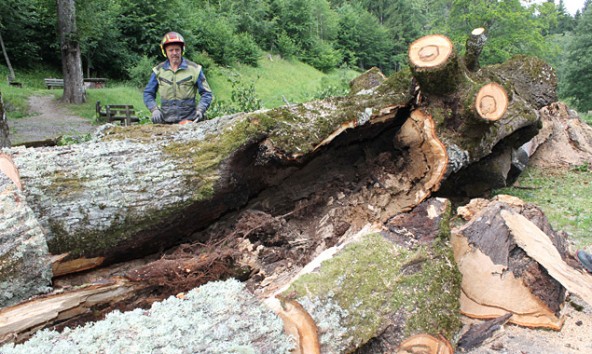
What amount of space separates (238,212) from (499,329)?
222 cm

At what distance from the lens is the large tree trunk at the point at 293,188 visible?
9.53 ft

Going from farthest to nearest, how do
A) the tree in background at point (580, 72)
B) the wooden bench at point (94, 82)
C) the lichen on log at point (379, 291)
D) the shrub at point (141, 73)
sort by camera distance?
the tree in background at point (580, 72) < the shrub at point (141, 73) < the wooden bench at point (94, 82) < the lichen on log at point (379, 291)

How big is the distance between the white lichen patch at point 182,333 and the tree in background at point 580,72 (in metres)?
27.1

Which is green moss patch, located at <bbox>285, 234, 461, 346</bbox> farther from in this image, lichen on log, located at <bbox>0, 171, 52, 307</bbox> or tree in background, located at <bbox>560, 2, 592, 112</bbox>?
tree in background, located at <bbox>560, 2, 592, 112</bbox>

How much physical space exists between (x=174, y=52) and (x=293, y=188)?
2237 millimetres

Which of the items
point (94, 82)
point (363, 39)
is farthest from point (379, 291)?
point (363, 39)

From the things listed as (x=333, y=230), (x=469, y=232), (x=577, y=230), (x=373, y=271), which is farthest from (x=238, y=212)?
(x=577, y=230)

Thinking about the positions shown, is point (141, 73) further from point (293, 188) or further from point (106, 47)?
point (293, 188)

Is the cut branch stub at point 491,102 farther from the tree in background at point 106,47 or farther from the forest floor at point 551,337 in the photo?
the tree in background at point 106,47

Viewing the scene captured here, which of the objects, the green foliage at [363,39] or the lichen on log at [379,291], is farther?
the green foliage at [363,39]

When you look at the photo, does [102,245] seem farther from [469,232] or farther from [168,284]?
[469,232]

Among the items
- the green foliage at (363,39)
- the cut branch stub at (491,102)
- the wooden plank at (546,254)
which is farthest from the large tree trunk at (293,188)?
the green foliage at (363,39)

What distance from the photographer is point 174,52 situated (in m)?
4.94

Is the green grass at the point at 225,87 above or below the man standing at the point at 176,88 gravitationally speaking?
below
